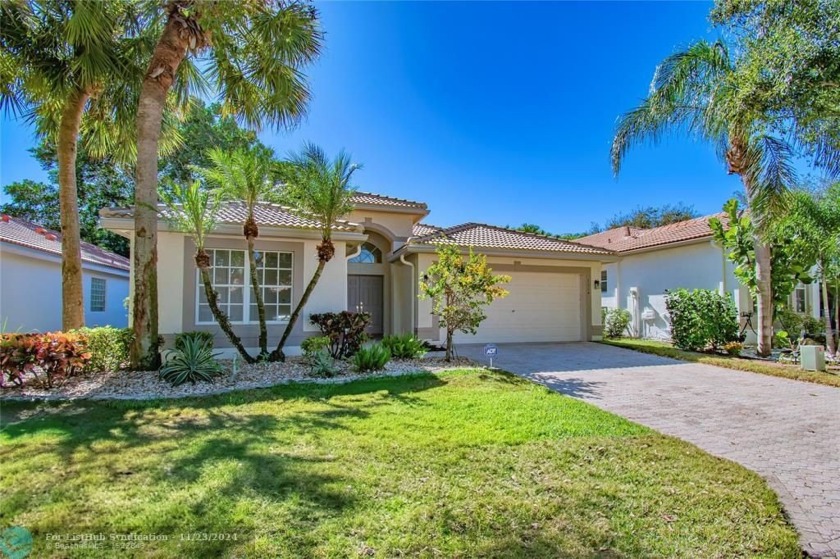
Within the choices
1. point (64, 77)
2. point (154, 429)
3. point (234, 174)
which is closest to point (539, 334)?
point (234, 174)

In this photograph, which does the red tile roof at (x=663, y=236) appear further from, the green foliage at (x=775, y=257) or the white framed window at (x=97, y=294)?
the white framed window at (x=97, y=294)

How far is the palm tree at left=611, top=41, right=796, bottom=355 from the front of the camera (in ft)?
Result: 34.4

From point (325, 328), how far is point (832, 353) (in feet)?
50.3

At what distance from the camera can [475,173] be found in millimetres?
20828

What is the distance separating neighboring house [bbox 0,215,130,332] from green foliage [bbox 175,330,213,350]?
5.70m

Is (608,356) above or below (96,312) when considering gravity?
below

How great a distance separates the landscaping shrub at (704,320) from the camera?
551 inches

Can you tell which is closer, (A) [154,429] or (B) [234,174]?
(A) [154,429]

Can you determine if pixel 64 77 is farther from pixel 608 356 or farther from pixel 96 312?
pixel 608 356

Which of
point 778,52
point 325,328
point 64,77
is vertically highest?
point 64,77

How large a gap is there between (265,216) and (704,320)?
14.8m

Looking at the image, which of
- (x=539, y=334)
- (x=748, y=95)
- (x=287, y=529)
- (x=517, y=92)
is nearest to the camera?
(x=287, y=529)

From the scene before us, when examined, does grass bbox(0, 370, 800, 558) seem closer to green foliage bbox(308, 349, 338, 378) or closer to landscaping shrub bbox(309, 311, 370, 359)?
green foliage bbox(308, 349, 338, 378)

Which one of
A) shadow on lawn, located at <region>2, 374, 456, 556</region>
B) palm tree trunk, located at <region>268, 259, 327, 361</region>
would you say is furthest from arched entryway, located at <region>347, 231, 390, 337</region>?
shadow on lawn, located at <region>2, 374, 456, 556</region>
